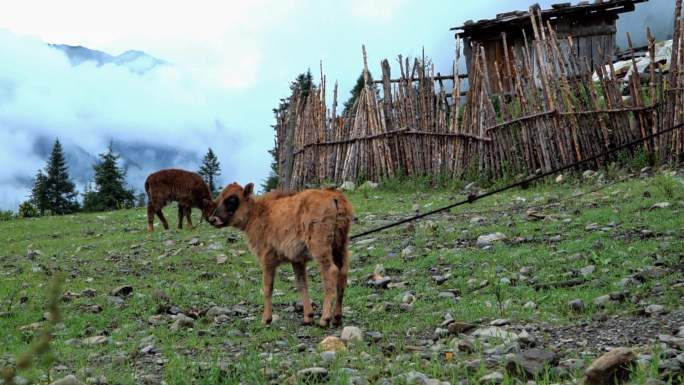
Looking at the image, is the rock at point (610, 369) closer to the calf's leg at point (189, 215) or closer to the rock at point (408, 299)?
the rock at point (408, 299)

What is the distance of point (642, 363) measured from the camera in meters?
4.11

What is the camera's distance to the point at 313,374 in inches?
184

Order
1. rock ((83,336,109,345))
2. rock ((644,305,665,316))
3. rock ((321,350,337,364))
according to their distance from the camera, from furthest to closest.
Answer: rock ((83,336,109,345)) → rock ((644,305,665,316)) → rock ((321,350,337,364))

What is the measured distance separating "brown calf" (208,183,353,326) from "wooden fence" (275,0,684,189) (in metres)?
9.48

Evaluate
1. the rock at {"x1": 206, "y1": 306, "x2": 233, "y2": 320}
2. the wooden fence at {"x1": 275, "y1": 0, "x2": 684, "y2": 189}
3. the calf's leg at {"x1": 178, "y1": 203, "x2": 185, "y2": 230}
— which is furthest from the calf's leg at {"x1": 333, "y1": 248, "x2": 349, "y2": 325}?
the calf's leg at {"x1": 178, "y1": 203, "x2": 185, "y2": 230}

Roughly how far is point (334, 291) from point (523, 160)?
10562 mm

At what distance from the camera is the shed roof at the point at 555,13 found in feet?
87.1

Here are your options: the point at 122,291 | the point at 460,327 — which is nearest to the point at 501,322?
the point at 460,327

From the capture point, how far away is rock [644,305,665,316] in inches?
224

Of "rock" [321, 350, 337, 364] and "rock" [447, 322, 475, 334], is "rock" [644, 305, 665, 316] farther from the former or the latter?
"rock" [321, 350, 337, 364]

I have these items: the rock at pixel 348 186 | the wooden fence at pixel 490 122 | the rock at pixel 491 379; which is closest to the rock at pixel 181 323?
the rock at pixel 491 379

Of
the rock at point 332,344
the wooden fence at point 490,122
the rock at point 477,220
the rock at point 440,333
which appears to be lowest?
the rock at point 440,333

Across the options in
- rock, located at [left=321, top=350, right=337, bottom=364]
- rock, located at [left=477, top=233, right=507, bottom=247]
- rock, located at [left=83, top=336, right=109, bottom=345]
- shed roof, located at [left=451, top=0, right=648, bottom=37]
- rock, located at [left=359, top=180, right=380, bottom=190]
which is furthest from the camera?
shed roof, located at [left=451, top=0, right=648, bottom=37]

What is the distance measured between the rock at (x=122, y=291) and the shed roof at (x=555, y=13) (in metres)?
20.8
